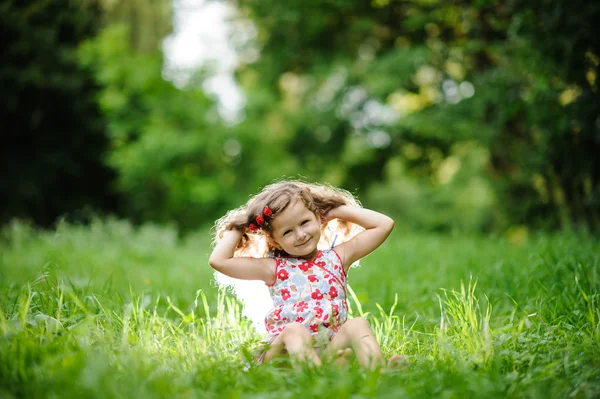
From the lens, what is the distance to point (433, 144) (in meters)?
12.6

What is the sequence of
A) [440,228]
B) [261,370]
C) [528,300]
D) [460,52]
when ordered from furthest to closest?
[440,228] < [460,52] < [528,300] < [261,370]

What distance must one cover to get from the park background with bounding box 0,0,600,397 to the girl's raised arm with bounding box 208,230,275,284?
360 mm

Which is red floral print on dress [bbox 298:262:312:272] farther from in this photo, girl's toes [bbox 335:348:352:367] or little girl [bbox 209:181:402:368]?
girl's toes [bbox 335:348:352:367]

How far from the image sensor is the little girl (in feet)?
8.74

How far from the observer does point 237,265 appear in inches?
113

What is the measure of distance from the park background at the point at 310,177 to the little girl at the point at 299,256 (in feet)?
1.08

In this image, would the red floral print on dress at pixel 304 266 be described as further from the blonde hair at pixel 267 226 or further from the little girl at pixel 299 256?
the blonde hair at pixel 267 226

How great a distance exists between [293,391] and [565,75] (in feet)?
17.1

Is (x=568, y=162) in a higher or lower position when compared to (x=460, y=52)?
lower

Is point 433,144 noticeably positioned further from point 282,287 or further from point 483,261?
point 282,287

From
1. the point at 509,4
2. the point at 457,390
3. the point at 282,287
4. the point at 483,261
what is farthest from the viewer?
the point at 509,4

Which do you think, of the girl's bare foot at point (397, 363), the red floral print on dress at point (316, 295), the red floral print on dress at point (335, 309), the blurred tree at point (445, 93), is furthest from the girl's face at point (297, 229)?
the blurred tree at point (445, 93)

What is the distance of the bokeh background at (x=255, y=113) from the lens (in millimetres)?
10734

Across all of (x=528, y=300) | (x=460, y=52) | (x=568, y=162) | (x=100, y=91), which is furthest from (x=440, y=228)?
(x=528, y=300)
